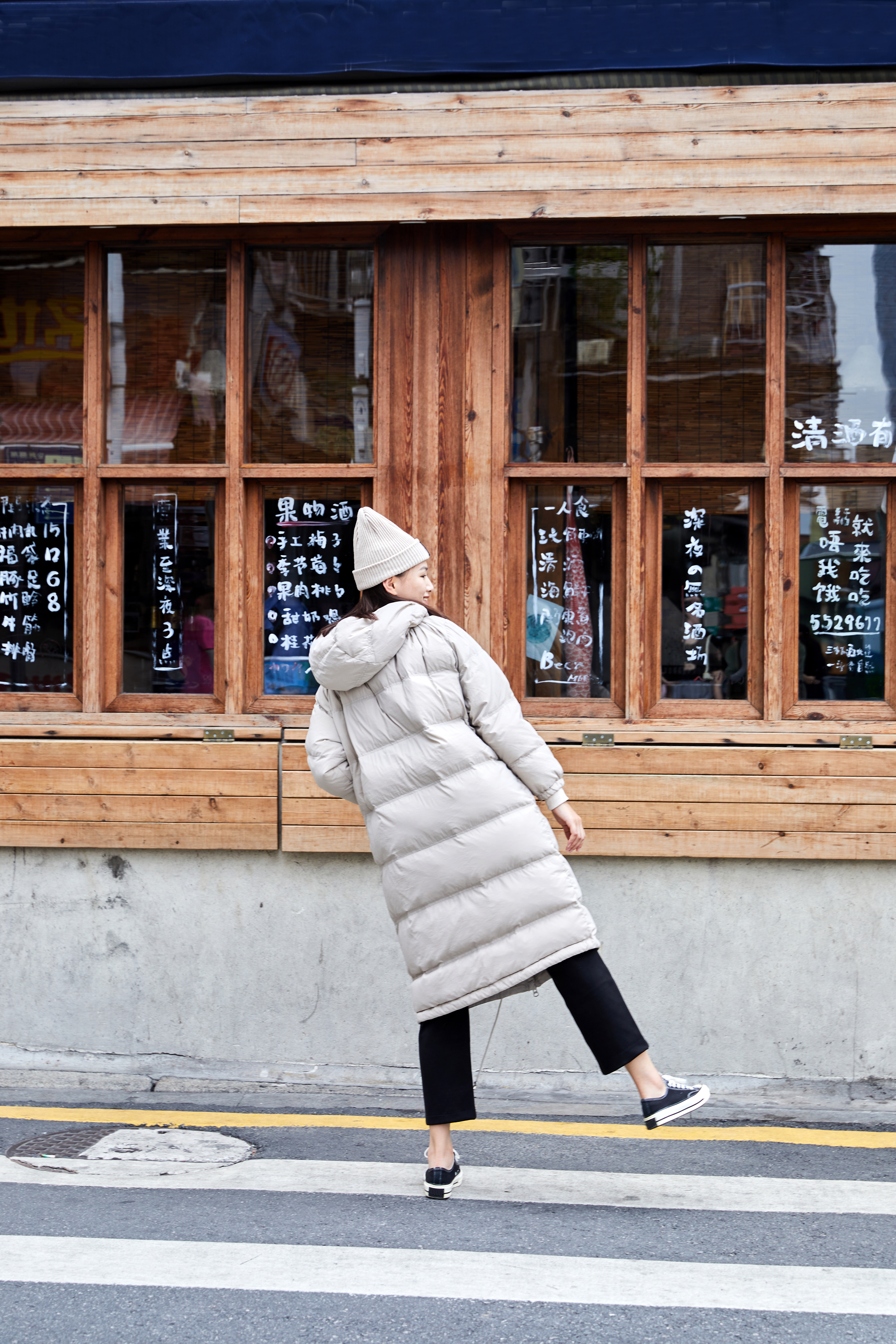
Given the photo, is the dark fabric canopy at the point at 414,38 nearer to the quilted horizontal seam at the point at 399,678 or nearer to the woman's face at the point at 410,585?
the woman's face at the point at 410,585

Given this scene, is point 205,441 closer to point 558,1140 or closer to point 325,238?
point 325,238

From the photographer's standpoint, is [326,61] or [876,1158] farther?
[326,61]

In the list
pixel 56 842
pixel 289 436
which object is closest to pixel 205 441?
pixel 289 436

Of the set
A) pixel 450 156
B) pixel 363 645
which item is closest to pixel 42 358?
pixel 450 156

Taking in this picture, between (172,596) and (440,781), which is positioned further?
(172,596)

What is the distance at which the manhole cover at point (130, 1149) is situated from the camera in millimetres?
4430

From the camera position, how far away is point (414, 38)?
5.52 m

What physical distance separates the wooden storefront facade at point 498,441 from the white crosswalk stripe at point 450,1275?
2023 mm

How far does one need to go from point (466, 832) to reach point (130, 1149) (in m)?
1.73

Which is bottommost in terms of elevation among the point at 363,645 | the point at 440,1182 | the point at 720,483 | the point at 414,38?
the point at 440,1182

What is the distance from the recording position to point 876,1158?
456cm

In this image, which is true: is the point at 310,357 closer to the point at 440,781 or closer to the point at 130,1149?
the point at 440,781

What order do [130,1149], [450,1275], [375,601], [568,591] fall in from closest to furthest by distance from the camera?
[450,1275] < [375,601] < [130,1149] < [568,591]

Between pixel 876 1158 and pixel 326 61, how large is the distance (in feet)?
15.4
